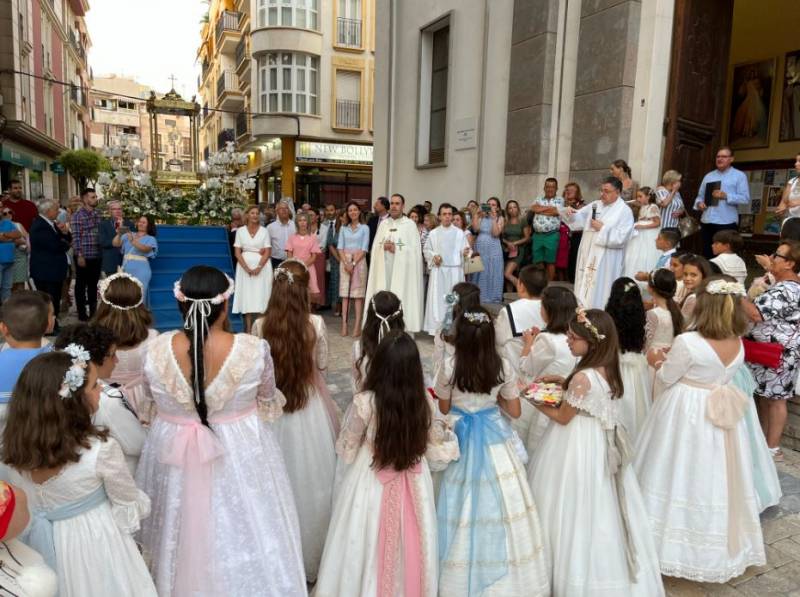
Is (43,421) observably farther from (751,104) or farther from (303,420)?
(751,104)

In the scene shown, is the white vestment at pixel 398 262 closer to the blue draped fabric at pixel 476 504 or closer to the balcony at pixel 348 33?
the blue draped fabric at pixel 476 504

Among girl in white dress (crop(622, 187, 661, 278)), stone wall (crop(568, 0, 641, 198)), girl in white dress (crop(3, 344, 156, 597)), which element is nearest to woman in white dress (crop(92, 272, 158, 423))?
girl in white dress (crop(3, 344, 156, 597))

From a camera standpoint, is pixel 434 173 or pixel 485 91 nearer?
pixel 485 91

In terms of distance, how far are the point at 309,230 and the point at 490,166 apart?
3.70m

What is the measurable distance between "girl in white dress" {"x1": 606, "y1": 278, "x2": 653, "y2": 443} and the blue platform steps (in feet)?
18.9

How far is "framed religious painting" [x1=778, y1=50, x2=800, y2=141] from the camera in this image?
1041cm

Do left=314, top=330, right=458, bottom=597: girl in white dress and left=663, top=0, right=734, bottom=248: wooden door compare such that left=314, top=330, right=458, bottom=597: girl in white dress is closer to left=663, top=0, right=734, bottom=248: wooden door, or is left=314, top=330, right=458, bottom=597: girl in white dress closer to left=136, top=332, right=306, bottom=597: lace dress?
left=136, top=332, right=306, bottom=597: lace dress

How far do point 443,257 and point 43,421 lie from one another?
21.1ft

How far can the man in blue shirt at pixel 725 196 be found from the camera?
696cm

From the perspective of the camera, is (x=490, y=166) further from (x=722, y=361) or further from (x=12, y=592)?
(x=12, y=592)

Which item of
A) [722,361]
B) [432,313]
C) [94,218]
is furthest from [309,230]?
[722,361]

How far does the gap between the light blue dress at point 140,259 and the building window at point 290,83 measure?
62.5ft

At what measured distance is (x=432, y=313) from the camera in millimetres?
8281

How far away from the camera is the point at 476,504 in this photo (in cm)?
274
